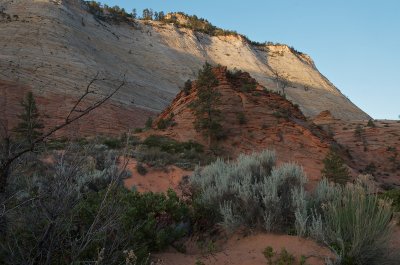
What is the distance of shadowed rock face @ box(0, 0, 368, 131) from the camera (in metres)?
34.8

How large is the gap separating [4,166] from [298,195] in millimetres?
3701

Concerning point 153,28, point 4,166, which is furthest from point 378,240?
point 153,28

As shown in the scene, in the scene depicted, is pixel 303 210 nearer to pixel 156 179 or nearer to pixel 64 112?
pixel 156 179

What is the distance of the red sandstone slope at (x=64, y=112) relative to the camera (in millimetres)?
27234

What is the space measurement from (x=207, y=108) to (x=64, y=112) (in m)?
13.6

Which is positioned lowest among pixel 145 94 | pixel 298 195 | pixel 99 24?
pixel 145 94

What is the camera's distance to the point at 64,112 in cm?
2927

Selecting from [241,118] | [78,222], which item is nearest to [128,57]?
[241,118]

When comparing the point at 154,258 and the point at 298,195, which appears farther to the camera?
the point at 298,195

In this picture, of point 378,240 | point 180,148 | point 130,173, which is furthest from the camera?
point 180,148

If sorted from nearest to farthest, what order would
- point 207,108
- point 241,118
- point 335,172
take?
point 335,172
point 207,108
point 241,118

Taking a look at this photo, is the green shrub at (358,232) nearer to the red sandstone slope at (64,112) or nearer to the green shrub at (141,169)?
the green shrub at (141,169)

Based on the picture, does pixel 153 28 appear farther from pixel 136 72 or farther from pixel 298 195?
pixel 298 195

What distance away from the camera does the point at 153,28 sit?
6400 centimetres
